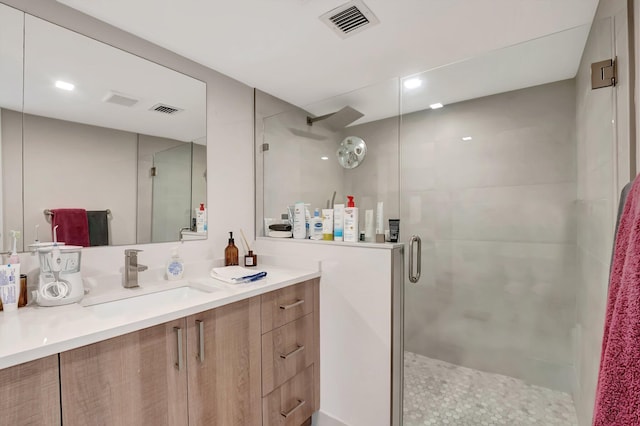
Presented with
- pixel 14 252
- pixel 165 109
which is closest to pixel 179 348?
pixel 14 252

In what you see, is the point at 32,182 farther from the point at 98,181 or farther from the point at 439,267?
the point at 439,267

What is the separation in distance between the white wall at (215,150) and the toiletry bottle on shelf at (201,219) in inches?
1.5

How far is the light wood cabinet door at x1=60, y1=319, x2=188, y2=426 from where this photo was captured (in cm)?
83

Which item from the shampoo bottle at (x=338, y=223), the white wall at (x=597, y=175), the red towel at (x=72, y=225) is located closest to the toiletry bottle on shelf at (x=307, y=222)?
the shampoo bottle at (x=338, y=223)

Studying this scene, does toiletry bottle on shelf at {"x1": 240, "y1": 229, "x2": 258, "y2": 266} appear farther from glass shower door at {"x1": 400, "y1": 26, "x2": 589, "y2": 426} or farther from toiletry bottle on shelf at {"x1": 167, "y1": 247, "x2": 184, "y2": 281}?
glass shower door at {"x1": 400, "y1": 26, "x2": 589, "y2": 426}

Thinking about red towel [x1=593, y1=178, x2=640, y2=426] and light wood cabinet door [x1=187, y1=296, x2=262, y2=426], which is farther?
light wood cabinet door [x1=187, y1=296, x2=262, y2=426]

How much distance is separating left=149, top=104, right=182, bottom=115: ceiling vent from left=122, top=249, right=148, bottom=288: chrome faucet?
78 centimetres

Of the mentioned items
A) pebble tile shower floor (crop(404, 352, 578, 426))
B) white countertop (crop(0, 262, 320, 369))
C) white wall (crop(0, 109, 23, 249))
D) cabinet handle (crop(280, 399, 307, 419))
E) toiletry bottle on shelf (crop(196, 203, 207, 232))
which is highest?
white wall (crop(0, 109, 23, 249))

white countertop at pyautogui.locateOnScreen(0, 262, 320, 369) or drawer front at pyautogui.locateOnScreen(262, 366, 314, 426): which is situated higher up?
white countertop at pyautogui.locateOnScreen(0, 262, 320, 369)

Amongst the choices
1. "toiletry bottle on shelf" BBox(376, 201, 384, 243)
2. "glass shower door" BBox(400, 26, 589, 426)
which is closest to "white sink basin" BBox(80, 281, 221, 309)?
"toiletry bottle on shelf" BBox(376, 201, 384, 243)

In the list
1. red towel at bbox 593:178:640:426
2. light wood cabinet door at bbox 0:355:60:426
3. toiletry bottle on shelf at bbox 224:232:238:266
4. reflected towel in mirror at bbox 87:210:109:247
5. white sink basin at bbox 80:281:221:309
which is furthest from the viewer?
toiletry bottle on shelf at bbox 224:232:238:266

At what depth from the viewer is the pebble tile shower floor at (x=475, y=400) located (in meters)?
1.66

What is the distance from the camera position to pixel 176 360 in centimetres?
105

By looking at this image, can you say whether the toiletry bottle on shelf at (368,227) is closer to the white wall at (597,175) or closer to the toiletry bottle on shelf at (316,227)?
the toiletry bottle on shelf at (316,227)
